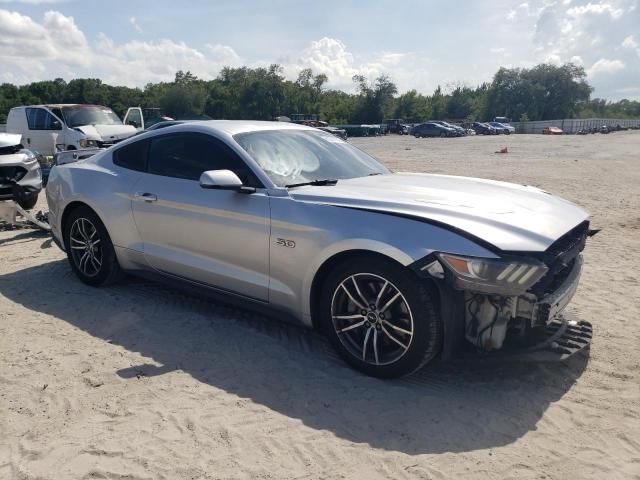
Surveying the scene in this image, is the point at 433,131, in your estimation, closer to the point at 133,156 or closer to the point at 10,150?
the point at 10,150

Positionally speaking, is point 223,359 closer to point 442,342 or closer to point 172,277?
point 172,277

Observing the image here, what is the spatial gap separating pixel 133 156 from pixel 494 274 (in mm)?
3407

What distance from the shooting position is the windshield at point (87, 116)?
46.8ft

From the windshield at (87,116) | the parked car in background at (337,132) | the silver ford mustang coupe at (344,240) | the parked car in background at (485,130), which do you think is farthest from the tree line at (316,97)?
the silver ford mustang coupe at (344,240)

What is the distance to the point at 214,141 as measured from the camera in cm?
438

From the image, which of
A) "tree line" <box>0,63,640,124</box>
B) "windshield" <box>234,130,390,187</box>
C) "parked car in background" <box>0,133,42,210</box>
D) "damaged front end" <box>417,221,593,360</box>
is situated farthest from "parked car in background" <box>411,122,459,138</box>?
"damaged front end" <box>417,221,593,360</box>

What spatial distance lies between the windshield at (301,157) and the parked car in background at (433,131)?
54.4 meters

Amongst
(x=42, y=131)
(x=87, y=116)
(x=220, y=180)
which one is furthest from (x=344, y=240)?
(x=42, y=131)

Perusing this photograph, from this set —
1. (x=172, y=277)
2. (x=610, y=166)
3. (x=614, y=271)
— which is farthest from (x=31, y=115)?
(x=610, y=166)

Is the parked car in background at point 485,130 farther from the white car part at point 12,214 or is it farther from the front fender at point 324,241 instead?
the front fender at point 324,241

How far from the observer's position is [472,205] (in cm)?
360

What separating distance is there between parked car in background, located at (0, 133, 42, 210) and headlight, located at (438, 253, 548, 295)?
767 cm

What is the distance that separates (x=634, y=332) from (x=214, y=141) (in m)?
3.68

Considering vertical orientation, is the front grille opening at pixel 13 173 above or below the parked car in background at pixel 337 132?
below
